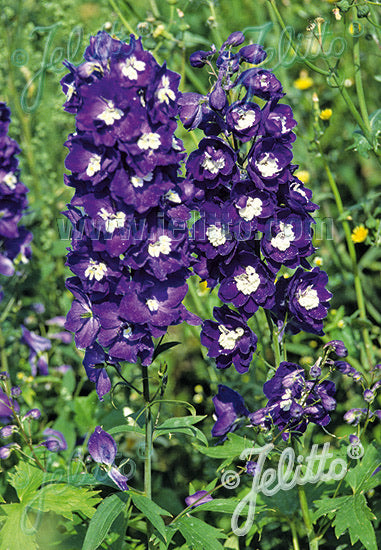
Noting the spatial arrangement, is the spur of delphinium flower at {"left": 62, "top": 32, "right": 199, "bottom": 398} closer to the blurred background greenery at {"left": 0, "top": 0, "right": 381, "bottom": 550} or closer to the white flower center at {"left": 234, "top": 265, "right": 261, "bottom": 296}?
the white flower center at {"left": 234, "top": 265, "right": 261, "bottom": 296}

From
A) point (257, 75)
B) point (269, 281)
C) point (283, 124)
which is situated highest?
point (257, 75)

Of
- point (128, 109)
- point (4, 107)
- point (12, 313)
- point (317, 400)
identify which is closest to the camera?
point (128, 109)

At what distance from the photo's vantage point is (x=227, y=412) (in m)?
2.21

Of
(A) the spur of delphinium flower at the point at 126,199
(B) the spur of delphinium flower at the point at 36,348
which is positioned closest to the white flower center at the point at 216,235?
(A) the spur of delphinium flower at the point at 126,199

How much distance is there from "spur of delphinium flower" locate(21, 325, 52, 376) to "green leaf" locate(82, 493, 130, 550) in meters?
1.36

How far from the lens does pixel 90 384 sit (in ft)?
11.5

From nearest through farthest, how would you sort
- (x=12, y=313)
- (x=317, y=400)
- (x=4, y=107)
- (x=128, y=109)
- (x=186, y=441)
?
(x=128, y=109), (x=317, y=400), (x=4, y=107), (x=186, y=441), (x=12, y=313)

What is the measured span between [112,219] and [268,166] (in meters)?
0.45

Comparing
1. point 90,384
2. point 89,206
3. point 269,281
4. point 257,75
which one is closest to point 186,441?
point 90,384

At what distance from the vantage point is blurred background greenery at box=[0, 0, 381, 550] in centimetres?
288

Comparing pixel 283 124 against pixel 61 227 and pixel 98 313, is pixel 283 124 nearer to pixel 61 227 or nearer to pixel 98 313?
pixel 98 313

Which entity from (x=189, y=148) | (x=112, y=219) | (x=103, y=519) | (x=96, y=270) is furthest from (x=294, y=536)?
(x=189, y=148)

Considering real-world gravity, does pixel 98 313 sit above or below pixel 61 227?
above

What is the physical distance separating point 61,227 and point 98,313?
1591mm
